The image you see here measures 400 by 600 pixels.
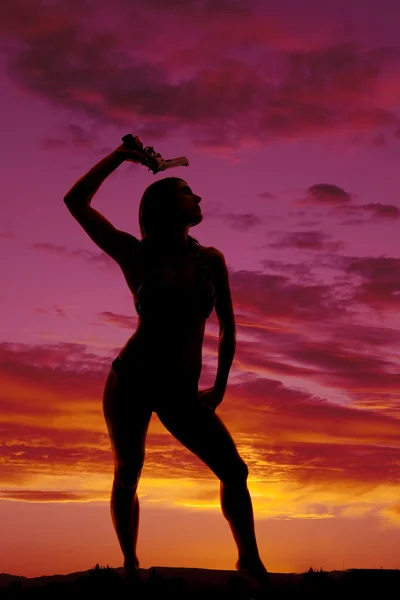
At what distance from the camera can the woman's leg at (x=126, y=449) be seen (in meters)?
8.20

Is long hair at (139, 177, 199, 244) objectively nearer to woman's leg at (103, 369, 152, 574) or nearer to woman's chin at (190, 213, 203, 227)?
woman's chin at (190, 213, 203, 227)

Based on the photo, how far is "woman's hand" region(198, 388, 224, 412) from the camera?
8242mm

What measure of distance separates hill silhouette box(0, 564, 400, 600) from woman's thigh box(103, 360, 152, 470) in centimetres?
119

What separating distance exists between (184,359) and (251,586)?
2260 millimetres

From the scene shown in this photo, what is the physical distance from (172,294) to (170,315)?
194mm

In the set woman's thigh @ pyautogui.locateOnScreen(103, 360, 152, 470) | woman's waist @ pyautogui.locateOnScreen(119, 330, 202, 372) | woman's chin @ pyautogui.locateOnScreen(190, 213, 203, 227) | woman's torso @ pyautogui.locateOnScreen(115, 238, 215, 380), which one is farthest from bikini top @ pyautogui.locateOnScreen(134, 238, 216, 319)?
woman's thigh @ pyautogui.locateOnScreen(103, 360, 152, 470)

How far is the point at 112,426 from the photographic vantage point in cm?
827

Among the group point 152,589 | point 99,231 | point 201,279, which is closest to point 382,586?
point 152,589

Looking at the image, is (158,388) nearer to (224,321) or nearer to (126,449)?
(126,449)

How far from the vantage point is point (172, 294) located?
26.6 feet

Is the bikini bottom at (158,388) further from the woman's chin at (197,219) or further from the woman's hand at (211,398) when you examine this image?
the woman's chin at (197,219)

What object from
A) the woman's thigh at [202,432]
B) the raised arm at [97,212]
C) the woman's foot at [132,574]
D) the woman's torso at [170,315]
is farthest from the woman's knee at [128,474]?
the raised arm at [97,212]

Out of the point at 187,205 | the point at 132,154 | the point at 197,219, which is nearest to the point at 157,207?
the point at 187,205

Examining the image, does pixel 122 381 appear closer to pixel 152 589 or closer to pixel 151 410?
pixel 151 410
